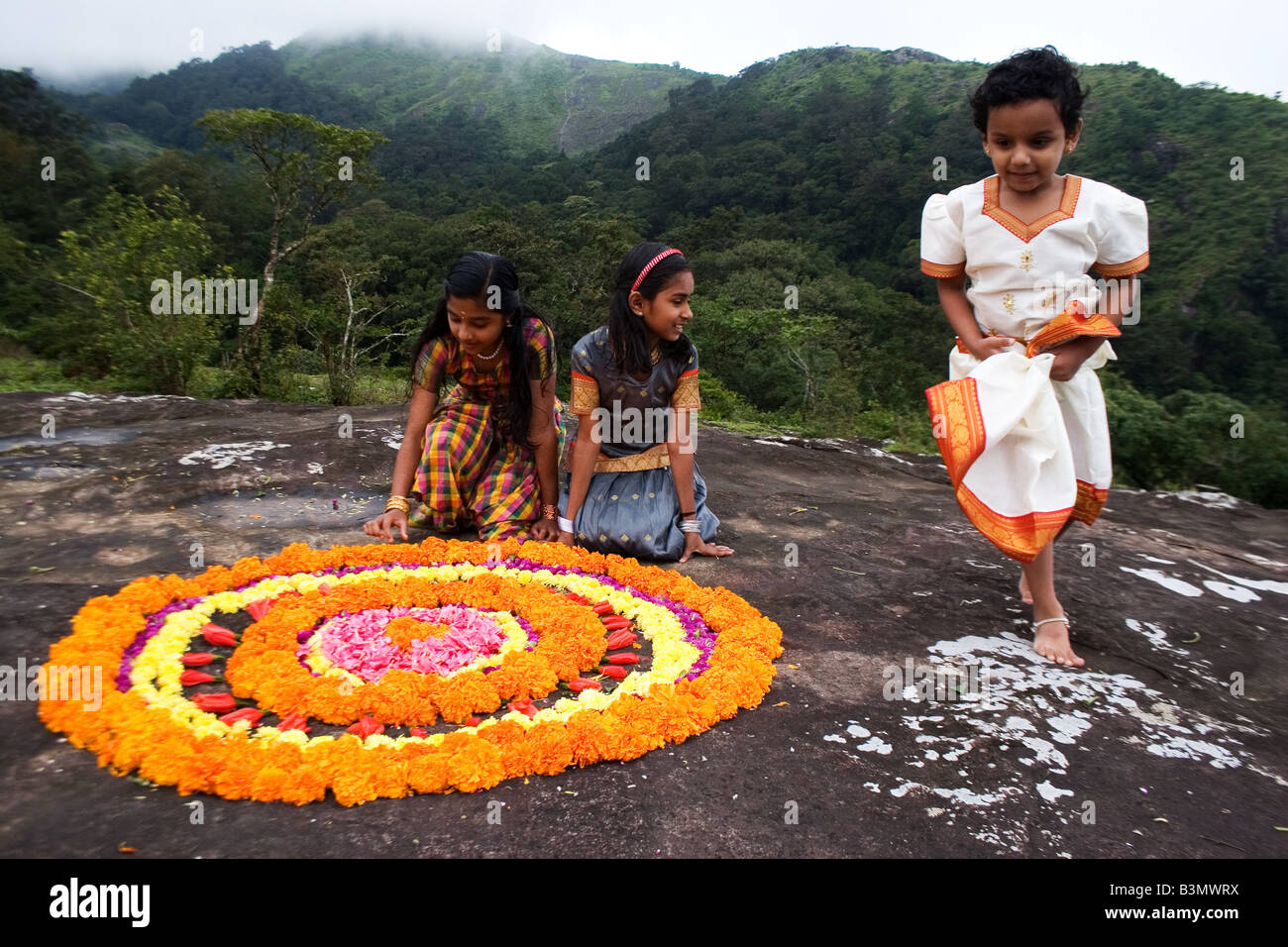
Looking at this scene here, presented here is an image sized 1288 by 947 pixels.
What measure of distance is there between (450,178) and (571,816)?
58.8m

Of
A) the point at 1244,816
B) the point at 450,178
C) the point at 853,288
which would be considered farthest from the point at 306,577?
the point at 450,178

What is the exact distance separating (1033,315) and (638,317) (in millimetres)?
1809

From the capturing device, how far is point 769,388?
22.0 meters

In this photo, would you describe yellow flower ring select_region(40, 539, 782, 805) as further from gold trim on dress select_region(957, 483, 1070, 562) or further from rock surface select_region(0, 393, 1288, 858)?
gold trim on dress select_region(957, 483, 1070, 562)

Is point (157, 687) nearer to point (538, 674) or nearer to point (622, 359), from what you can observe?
point (538, 674)

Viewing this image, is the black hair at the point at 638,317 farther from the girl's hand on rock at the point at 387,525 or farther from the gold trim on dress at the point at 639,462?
the girl's hand on rock at the point at 387,525

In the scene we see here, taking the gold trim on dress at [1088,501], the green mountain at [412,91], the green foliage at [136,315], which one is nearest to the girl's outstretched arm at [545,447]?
the gold trim on dress at [1088,501]

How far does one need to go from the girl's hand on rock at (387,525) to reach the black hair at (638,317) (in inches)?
52.0

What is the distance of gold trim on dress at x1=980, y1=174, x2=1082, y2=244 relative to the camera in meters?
3.34

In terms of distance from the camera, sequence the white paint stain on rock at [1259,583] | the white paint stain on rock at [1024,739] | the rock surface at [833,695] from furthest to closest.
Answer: the white paint stain on rock at [1259,583] < the white paint stain on rock at [1024,739] < the rock surface at [833,695]

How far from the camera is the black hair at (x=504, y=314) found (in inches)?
160

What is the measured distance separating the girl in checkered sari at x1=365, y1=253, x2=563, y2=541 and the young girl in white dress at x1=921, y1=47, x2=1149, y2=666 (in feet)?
6.67

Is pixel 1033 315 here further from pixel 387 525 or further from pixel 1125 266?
pixel 387 525

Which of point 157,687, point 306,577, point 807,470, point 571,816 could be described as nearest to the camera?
point 571,816
